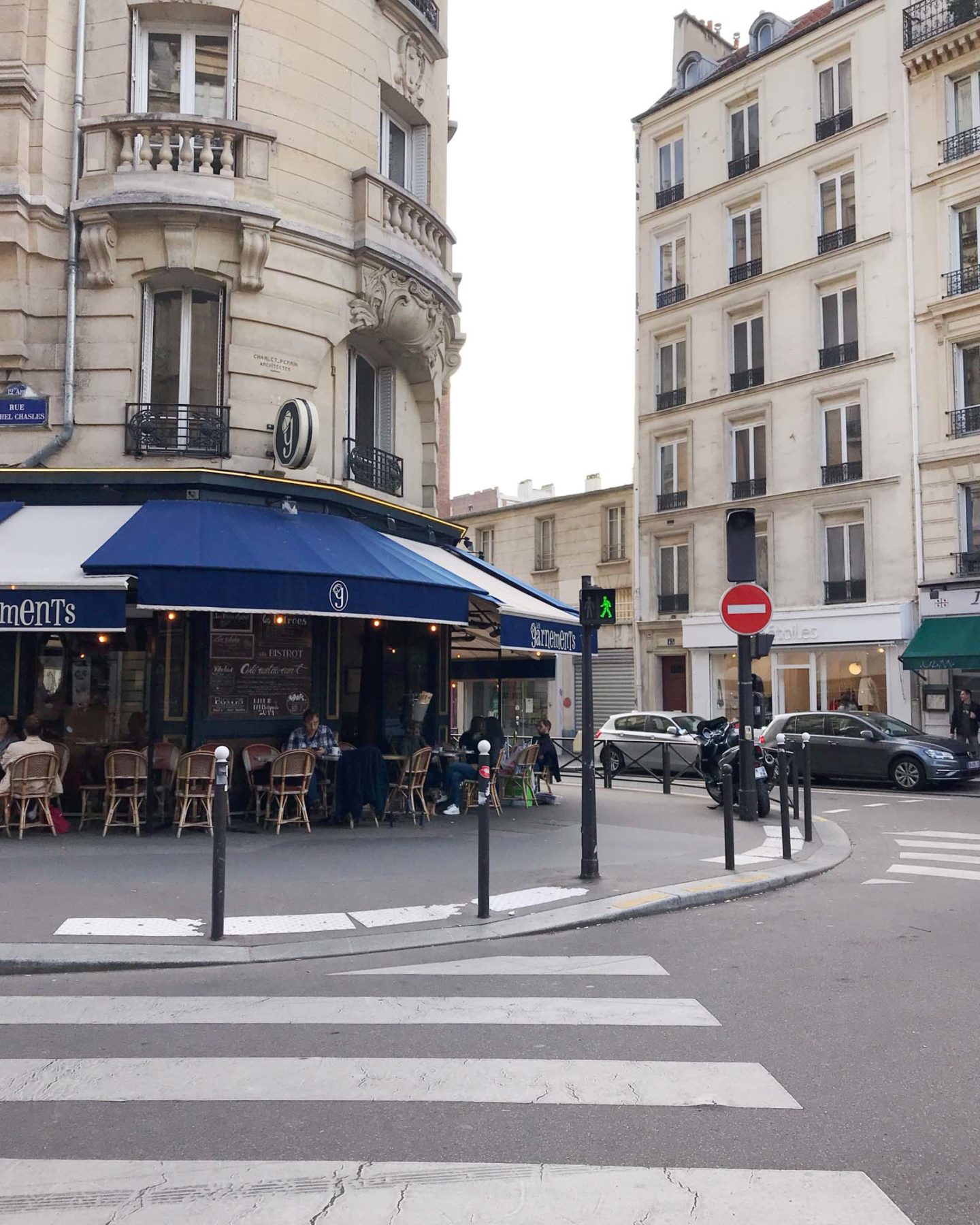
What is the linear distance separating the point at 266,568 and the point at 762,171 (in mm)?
24376

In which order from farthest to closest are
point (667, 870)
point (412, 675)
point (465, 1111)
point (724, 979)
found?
point (412, 675) → point (667, 870) → point (724, 979) → point (465, 1111)

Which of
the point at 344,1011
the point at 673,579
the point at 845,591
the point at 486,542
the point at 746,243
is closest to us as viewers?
the point at 344,1011

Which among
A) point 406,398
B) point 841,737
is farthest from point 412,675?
point 841,737

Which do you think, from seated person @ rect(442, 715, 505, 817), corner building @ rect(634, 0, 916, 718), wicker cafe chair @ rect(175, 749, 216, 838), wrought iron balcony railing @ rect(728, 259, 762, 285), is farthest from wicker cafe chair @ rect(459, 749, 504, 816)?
wrought iron balcony railing @ rect(728, 259, 762, 285)

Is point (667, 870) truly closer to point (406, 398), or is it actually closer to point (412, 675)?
point (412, 675)

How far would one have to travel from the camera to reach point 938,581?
2481cm

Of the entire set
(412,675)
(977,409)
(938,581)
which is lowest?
(412,675)

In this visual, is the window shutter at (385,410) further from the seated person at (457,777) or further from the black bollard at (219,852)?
the black bollard at (219,852)

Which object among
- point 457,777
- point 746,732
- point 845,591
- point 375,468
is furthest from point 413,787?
point 845,591

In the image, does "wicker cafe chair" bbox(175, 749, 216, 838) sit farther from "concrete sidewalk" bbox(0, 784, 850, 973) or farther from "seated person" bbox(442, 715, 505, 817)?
"seated person" bbox(442, 715, 505, 817)

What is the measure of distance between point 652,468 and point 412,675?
60.8 ft

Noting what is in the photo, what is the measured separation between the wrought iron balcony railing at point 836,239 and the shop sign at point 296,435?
20130 mm

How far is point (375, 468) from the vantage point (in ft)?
48.6

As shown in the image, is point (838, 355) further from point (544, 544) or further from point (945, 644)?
point (544, 544)
